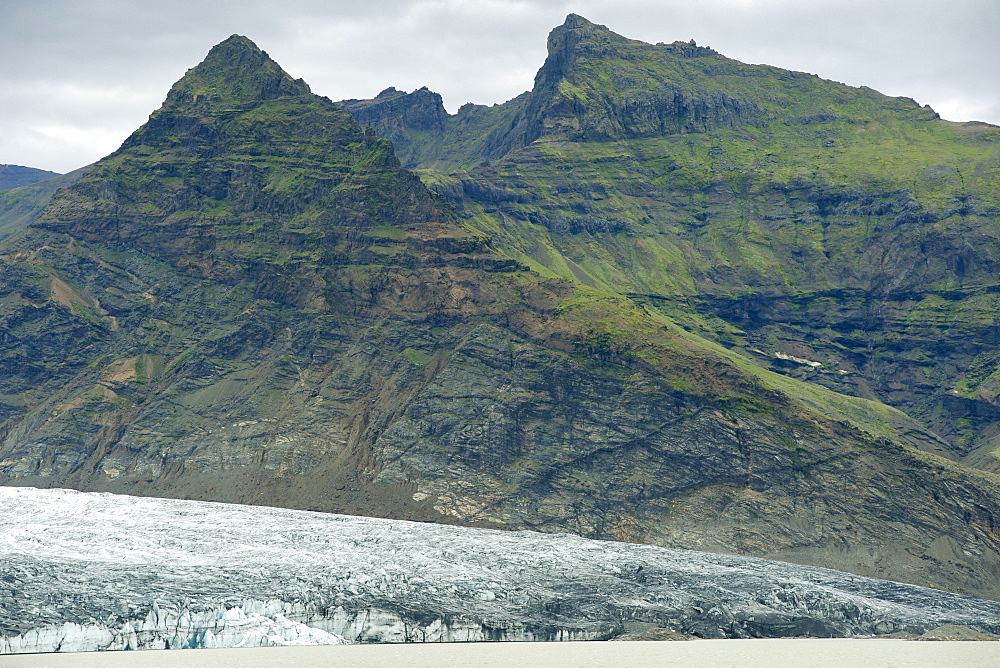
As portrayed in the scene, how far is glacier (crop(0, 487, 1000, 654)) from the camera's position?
331 feet

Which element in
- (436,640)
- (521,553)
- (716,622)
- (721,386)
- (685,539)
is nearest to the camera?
(436,640)

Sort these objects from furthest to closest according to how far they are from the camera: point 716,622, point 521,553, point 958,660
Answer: point 521,553, point 716,622, point 958,660

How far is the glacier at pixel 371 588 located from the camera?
100938 millimetres

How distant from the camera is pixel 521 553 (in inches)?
5369

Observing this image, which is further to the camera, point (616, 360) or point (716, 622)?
point (616, 360)

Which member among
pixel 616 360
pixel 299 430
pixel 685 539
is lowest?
pixel 685 539

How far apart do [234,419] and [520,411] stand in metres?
56.1

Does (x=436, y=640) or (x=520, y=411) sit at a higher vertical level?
(x=520, y=411)

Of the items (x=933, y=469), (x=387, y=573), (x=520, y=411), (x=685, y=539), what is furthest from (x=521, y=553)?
(x=933, y=469)

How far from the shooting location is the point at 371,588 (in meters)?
113

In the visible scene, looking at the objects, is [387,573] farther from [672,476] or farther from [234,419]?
[234,419]

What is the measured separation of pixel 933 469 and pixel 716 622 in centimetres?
7223

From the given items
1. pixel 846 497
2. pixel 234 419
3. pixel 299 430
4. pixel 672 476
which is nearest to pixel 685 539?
pixel 672 476

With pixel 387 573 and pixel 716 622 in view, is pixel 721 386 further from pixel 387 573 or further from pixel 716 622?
pixel 387 573
